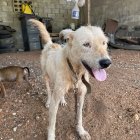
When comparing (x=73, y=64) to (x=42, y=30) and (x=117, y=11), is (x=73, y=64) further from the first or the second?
(x=117, y=11)

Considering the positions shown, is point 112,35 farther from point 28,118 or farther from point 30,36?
point 28,118

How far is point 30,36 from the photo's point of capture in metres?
8.14

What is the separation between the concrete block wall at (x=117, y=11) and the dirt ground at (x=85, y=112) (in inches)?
196

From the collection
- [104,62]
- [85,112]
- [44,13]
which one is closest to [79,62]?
[104,62]

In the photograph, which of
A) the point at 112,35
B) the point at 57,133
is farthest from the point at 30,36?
the point at 57,133

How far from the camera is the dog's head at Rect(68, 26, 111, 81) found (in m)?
2.16

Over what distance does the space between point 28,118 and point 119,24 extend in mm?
6963

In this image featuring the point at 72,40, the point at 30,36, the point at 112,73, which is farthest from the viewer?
the point at 30,36

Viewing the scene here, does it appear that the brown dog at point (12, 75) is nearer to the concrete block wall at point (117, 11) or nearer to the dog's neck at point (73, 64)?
the dog's neck at point (73, 64)

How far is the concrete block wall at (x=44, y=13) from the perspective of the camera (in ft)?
27.0

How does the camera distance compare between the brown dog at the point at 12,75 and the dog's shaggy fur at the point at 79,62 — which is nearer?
the dog's shaggy fur at the point at 79,62

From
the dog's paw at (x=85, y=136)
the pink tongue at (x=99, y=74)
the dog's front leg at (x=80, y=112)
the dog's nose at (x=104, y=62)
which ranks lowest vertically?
the dog's paw at (x=85, y=136)

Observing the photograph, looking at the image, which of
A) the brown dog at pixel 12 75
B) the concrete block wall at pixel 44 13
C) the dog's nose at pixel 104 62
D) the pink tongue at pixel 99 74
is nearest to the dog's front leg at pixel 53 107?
the pink tongue at pixel 99 74

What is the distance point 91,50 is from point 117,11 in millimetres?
7593
